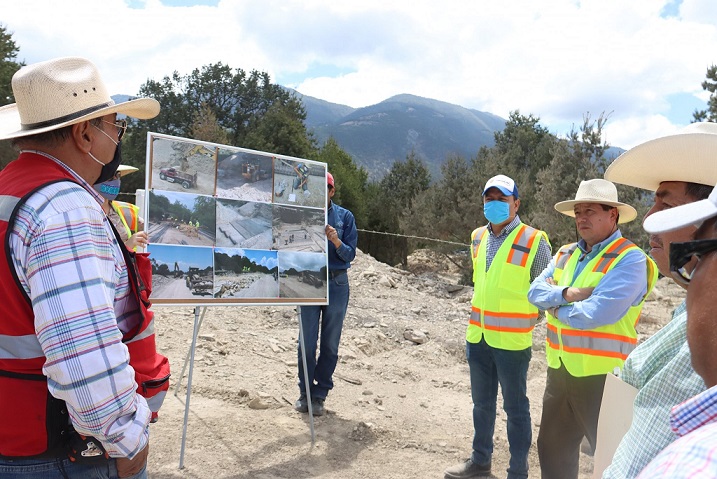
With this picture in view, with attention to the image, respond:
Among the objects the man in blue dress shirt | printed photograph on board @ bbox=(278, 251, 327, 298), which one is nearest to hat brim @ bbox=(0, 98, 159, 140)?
printed photograph on board @ bbox=(278, 251, 327, 298)

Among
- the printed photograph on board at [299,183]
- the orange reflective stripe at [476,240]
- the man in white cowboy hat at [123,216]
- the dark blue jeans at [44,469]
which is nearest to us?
the dark blue jeans at [44,469]

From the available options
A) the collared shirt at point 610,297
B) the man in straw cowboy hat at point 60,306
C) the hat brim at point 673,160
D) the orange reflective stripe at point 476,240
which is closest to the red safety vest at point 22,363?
the man in straw cowboy hat at point 60,306

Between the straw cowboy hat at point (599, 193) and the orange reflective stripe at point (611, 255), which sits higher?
the straw cowboy hat at point (599, 193)

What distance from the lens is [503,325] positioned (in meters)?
3.78

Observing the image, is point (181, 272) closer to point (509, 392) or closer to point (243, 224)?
point (243, 224)

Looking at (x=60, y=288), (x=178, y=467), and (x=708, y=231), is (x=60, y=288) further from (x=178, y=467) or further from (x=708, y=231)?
(x=178, y=467)

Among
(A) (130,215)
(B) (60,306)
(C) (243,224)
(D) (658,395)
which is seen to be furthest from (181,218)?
(D) (658,395)

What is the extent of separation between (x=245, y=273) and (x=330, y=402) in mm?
2079

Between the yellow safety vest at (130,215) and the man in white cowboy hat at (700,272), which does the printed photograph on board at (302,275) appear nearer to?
the yellow safety vest at (130,215)

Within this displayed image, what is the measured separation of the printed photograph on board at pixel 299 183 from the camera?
4523mm

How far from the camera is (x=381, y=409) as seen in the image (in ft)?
18.4

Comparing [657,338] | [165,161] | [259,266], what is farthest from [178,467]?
[657,338]

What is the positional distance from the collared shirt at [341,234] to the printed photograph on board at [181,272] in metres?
1.48

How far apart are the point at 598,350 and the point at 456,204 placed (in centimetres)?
1634
